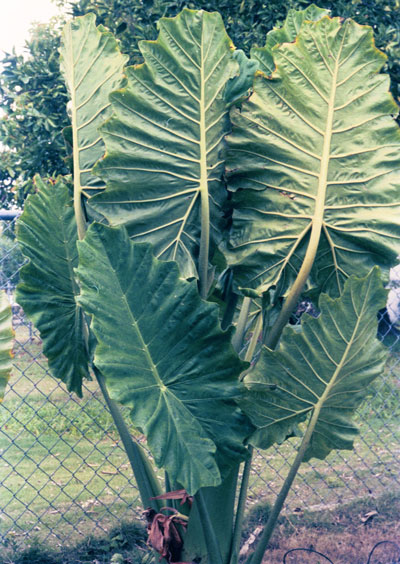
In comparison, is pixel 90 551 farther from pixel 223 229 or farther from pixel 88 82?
pixel 88 82

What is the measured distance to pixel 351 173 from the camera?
144 centimetres

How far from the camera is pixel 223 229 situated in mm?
1607

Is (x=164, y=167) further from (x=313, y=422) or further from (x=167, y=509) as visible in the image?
(x=167, y=509)

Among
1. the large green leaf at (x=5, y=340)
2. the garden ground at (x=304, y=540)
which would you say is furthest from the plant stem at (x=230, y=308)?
the garden ground at (x=304, y=540)

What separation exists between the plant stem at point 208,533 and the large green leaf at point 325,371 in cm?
21

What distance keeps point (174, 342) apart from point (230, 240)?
0.34 m

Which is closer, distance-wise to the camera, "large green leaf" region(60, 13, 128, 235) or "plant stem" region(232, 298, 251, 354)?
"large green leaf" region(60, 13, 128, 235)

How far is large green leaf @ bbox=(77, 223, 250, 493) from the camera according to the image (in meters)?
1.22

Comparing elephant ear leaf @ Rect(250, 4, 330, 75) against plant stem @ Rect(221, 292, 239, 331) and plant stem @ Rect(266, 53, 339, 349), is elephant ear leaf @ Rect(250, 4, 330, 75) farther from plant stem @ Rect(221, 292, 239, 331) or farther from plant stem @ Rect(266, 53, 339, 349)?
plant stem @ Rect(221, 292, 239, 331)

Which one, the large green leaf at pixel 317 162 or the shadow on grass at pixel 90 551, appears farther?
the shadow on grass at pixel 90 551

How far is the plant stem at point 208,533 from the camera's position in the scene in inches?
58.3

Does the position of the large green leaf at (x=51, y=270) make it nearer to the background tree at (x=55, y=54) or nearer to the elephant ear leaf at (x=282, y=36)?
the elephant ear leaf at (x=282, y=36)

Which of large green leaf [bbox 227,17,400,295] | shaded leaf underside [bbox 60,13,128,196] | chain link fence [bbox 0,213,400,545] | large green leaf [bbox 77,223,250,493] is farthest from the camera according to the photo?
chain link fence [bbox 0,213,400,545]

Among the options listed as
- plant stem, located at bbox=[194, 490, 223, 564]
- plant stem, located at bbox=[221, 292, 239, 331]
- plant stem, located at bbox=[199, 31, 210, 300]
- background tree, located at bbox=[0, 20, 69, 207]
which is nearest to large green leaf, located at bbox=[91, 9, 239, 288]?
plant stem, located at bbox=[199, 31, 210, 300]
